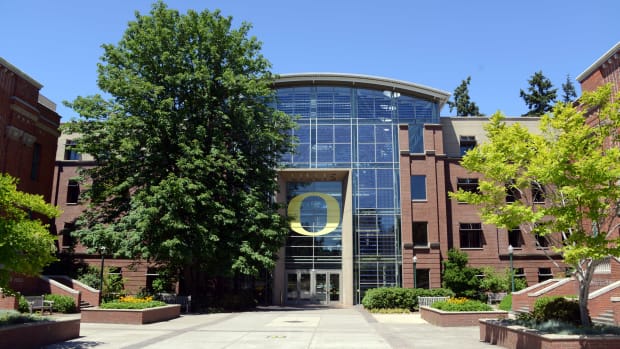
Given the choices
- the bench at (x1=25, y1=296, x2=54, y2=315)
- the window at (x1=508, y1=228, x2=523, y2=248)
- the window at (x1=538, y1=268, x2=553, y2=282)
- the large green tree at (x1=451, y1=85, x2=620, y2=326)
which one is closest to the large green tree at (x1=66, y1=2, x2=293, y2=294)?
the bench at (x1=25, y1=296, x2=54, y2=315)

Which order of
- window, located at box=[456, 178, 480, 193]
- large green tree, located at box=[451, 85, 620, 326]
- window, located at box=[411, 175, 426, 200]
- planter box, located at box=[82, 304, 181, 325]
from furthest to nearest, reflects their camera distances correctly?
1. window, located at box=[456, 178, 480, 193]
2. window, located at box=[411, 175, 426, 200]
3. planter box, located at box=[82, 304, 181, 325]
4. large green tree, located at box=[451, 85, 620, 326]

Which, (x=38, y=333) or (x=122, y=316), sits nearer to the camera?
(x=38, y=333)

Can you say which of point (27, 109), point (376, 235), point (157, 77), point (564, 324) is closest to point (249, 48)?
point (157, 77)

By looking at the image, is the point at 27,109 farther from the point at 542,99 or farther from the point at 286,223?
the point at 542,99

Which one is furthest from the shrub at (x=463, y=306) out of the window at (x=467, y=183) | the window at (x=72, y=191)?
the window at (x=72, y=191)

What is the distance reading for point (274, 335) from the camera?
58.3 ft

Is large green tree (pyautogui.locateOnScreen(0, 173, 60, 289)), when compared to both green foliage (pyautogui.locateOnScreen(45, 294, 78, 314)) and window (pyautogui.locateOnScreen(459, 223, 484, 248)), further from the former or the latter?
window (pyautogui.locateOnScreen(459, 223, 484, 248))

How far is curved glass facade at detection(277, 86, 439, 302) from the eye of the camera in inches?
1503

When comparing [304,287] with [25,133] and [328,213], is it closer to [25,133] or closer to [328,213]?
[328,213]

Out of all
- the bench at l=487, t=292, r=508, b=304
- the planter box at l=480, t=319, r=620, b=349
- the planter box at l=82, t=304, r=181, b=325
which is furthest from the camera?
the bench at l=487, t=292, r=508, b=304

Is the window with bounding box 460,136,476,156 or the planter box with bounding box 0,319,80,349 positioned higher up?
the window with bounding box 460,136,476,156

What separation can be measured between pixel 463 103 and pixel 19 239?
67679 mm

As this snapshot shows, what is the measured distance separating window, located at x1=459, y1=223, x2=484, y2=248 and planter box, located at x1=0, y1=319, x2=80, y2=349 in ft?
97.1

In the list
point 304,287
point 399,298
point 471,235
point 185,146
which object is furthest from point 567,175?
point 304,287
